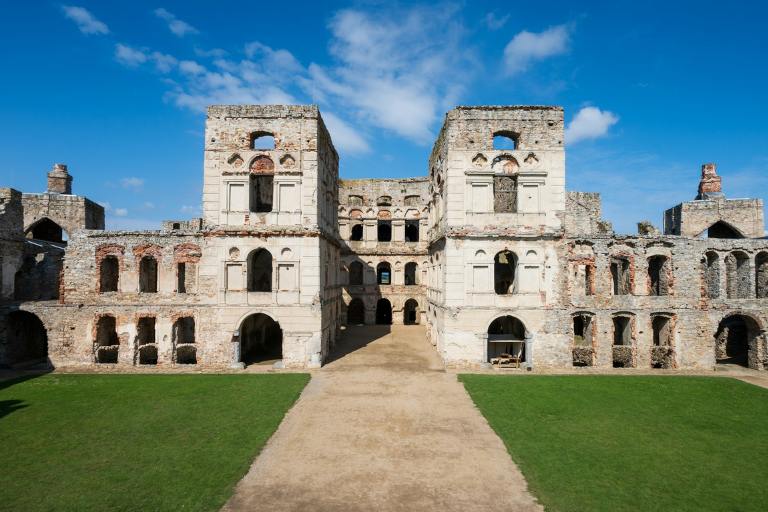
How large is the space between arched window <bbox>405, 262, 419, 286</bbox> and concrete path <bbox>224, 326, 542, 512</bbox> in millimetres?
21398

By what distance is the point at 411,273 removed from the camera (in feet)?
138

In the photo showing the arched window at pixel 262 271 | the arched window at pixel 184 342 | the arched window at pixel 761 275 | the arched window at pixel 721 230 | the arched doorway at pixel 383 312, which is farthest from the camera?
the arched doorway at pixel 383 312

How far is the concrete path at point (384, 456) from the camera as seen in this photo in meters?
9.48

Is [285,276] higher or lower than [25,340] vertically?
higher

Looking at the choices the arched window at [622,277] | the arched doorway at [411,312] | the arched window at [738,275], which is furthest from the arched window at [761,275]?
the arched doorway at [411,312]

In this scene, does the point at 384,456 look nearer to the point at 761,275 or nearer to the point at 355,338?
the point at 355,338

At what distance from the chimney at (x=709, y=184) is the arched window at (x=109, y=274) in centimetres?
4226

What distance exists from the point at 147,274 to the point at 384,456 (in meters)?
20.3

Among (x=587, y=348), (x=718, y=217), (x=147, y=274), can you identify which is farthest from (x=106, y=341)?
(x=718, y=217)

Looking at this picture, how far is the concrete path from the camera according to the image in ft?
31.1

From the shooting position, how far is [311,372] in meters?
21.0

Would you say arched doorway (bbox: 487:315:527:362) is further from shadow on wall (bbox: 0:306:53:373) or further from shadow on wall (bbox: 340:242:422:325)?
shadow on wall (bbox: 0:306:53:373)

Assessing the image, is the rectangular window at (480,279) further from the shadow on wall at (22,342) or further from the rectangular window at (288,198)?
the shadow on wall at (22,342)

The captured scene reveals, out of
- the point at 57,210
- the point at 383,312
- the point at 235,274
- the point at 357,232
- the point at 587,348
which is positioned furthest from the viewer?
the point at 383,312
